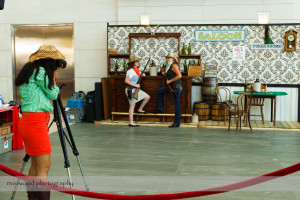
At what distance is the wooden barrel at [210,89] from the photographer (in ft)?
30.8

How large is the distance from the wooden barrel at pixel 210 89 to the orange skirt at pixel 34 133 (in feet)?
21.9

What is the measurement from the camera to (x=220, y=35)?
955 cm

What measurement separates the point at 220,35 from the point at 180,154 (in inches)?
177

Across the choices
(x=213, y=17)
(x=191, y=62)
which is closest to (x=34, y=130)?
(x=191, y=62)

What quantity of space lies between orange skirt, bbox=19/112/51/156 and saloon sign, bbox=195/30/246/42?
7.02 metres

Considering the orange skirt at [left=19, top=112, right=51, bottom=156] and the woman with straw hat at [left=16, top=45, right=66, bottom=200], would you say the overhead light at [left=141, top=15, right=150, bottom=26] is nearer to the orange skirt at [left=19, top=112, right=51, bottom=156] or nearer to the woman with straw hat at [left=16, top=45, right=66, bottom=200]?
the woman with straw hat at [left=16, top=45, right=66, bottom=200]

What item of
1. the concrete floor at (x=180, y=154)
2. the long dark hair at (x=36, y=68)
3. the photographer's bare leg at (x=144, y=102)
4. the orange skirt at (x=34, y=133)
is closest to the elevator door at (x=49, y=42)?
the photographer's bare leg at (x=144, y=102)

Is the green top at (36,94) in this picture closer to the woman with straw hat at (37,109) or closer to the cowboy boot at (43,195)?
the woman with straw hat at (37,109)

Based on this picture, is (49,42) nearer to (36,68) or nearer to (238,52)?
(238,52)

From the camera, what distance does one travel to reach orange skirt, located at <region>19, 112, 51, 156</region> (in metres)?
3.16

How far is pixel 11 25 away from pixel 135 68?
467 centimetres

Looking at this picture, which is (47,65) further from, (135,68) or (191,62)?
(191,62)

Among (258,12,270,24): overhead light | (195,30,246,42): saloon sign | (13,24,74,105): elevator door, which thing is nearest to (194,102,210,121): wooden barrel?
(195,30,246,42): saloon sign

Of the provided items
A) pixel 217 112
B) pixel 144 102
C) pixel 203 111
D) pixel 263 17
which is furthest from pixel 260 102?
pixel 144 102
